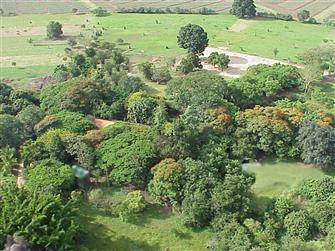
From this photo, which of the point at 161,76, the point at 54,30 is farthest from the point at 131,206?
the point at 54,30

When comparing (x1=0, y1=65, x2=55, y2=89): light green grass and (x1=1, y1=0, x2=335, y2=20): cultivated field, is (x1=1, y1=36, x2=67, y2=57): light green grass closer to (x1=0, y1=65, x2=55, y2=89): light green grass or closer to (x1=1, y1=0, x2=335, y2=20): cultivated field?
Answer: (x1=0, y1=65, x2=55, y2=89): light green grass

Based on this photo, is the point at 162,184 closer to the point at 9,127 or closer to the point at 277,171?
the point at 277,171

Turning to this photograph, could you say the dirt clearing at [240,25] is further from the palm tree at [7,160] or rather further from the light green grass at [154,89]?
the palm tree at [7,160]

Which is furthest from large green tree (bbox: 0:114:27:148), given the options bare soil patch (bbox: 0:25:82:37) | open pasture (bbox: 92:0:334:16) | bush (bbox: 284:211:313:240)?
open pasture (bbox: 92:0:334:16)

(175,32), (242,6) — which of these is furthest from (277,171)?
(242,6)

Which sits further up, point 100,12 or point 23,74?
point 100,12

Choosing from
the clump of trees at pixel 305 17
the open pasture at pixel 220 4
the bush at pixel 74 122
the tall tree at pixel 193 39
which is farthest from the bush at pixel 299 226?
the open pasture at pixel 220 4

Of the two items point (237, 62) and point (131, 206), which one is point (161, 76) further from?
point (131, 206)

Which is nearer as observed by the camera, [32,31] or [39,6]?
[32,31]
